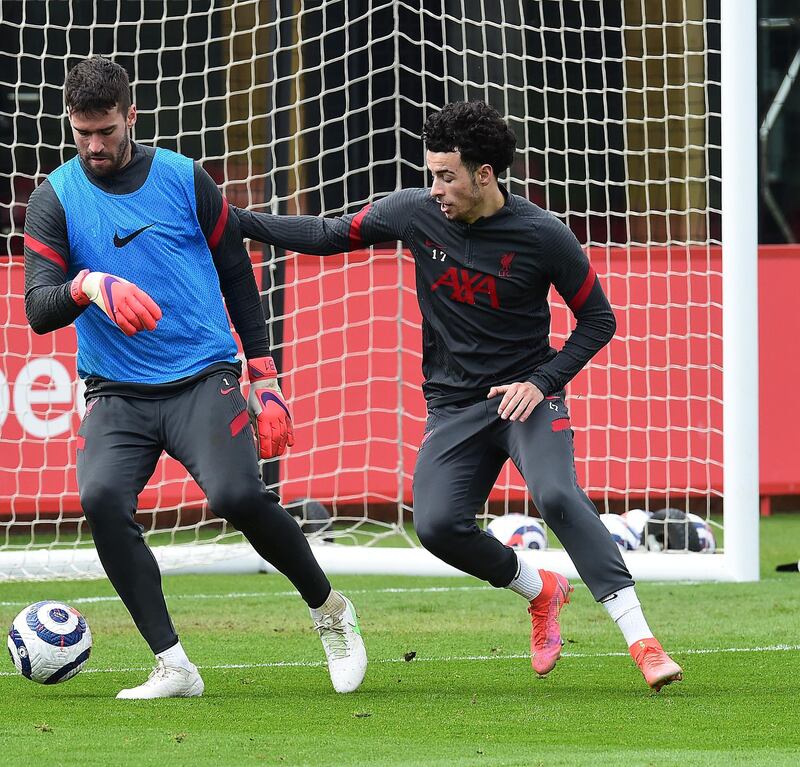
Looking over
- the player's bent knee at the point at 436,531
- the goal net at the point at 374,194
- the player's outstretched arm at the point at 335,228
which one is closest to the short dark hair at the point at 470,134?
the player's outstretched arm at the point at 335,228

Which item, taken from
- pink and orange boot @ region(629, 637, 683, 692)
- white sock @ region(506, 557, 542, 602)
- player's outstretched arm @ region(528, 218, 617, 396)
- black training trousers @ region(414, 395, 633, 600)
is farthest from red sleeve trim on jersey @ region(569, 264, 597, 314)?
pink and orange boot @ region(629, 637, 683, 692)

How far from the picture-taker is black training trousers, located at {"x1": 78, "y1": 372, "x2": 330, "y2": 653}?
491 cm

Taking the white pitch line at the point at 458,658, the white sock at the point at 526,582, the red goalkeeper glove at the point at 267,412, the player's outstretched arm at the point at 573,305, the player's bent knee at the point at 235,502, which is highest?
the player's outstretched arm at the point at 573,305

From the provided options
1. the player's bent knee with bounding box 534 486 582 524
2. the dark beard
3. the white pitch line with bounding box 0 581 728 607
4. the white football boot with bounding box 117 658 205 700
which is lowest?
the white pitch line with bounding box 0 581 728 607

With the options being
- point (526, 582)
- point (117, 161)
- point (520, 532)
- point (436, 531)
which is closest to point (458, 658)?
point (526, 582)

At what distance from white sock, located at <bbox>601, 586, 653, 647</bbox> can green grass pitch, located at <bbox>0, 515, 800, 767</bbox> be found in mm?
205

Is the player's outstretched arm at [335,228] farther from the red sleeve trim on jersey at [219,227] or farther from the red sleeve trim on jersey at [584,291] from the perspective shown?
the red sleeve trim on jersey at [584,291]

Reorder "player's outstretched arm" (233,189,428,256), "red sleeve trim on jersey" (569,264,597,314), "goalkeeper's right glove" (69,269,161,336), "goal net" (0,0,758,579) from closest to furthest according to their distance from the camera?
"goalkeeper's right glove" (69,269,161,336)
"red sleeve trim on jersey" (569,264,597,314)
"player's outstretched arm" (233,189,428,256)
"goal net" (0,0,758,579)

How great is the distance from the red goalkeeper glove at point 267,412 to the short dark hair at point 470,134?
909 mm

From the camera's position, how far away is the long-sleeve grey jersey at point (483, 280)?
5.18 metres

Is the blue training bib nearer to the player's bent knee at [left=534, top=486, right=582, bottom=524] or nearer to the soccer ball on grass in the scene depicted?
the soccer ball on grass

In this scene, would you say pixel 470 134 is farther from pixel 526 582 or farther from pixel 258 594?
pixel 258 594

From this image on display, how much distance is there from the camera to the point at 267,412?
17.0 ft

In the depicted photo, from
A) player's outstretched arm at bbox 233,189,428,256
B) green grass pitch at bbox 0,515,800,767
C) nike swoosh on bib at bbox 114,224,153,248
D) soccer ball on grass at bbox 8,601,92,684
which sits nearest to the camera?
green grass pitch at bbox 0,515,800,767
